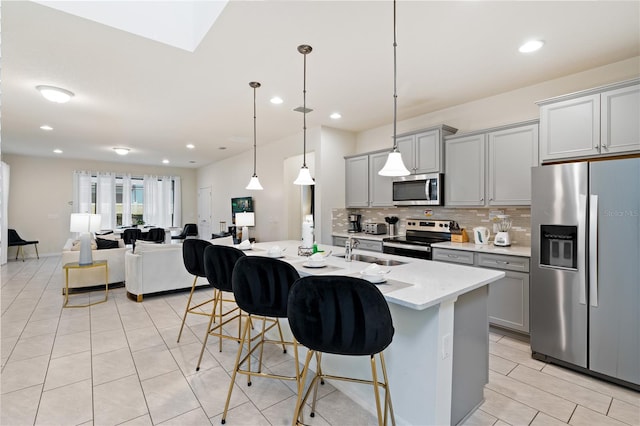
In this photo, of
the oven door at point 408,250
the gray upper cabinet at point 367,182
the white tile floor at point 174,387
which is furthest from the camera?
the gray upper cabinet at point 367,182

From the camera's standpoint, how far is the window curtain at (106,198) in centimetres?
903

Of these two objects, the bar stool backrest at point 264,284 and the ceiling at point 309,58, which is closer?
the bar stool backrest at point 264,284

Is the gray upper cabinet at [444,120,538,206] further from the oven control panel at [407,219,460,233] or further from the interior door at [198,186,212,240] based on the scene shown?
the interior door at [198,186,212,240]

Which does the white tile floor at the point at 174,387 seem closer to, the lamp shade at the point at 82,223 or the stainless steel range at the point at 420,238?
the stainless steel range at the point at 420,238

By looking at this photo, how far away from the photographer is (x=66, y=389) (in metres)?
2.24

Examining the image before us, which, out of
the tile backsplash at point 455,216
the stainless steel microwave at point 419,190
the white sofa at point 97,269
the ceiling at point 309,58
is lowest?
the white sofa at point 97,269

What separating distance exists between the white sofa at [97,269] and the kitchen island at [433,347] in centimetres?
416

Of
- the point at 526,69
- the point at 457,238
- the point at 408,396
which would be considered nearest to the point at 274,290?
the point at 408,396

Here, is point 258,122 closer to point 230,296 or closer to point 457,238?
point 230,296

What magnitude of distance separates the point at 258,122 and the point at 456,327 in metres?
4.37

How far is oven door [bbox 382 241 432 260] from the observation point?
386 centimetres

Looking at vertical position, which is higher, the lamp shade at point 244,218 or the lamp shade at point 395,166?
the lamp shade at point 395,166

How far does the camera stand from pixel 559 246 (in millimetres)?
2637

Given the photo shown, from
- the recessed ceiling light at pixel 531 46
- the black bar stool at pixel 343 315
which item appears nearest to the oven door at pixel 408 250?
the recessed ceiling light at pixel 531 46
